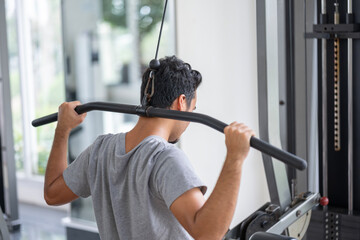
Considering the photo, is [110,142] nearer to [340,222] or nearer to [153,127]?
[153,127]

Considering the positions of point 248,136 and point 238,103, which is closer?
point 248,136

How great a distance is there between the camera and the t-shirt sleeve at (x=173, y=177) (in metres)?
1.32

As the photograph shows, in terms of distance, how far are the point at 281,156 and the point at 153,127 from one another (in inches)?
15.6

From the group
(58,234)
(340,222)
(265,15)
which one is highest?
(265,15)

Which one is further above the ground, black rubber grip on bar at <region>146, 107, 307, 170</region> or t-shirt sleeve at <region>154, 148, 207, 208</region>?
black rubber grip on bar at <region>146, 107, 307, 170</region>

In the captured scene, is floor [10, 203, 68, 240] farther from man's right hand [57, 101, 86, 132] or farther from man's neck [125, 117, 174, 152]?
man's neck [125, 117, 174, 152]

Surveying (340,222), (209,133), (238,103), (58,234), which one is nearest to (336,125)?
(340,222)

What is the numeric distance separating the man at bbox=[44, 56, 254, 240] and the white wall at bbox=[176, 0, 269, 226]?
1506mm

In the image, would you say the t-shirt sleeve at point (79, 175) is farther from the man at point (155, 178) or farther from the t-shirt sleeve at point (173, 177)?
the t-shirt sleeve at point (173, 177)

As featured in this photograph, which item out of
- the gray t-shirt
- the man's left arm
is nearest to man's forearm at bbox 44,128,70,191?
the man's left arm

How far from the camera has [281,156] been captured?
126 cm

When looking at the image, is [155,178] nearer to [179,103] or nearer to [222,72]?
[179,103]

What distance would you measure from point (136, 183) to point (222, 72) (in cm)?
182

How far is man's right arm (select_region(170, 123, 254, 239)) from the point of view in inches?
50.4
